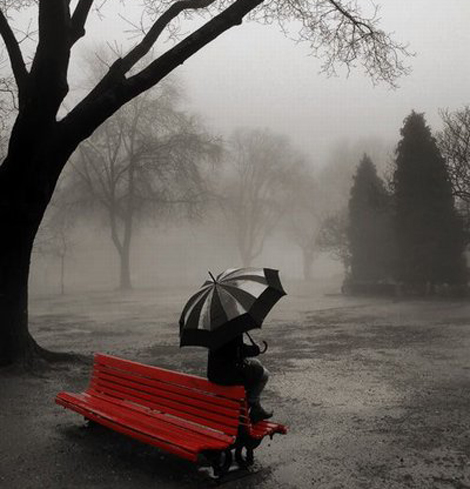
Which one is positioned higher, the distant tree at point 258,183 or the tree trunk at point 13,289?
the distant tree at point 258,183

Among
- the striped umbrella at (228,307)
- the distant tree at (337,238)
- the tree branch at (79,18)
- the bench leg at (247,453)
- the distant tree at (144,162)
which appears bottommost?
the bench leg at (247,453)

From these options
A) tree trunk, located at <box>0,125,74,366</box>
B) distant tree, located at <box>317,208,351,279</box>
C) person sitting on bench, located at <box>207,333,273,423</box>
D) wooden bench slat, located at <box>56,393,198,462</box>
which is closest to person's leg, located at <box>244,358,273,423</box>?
person sitting on bench, located at <box>207,333,273,423</box>

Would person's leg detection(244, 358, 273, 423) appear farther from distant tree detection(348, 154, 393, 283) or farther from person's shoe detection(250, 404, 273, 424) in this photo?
distant tree detection(348, 154, 393, 283)

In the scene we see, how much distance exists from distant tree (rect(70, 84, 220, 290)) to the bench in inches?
1154

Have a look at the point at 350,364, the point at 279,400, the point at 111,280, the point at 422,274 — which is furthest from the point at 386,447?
the point at 111,280

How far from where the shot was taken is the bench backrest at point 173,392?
4645mm

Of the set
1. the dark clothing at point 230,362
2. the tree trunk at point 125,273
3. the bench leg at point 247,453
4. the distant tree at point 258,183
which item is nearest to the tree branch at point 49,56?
the dark clothing at point 230,362

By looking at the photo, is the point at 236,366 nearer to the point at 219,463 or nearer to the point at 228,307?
the point at 228,307

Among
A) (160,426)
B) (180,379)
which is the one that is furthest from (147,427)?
(180,379)

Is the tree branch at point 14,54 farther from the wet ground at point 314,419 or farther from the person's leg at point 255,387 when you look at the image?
the person's leg at point 255,387

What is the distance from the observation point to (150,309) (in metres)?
22.0

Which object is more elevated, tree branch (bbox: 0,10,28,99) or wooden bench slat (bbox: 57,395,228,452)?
tree branch (bbox: 0,10,28,99)

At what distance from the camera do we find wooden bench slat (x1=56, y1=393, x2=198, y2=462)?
423 centimetres

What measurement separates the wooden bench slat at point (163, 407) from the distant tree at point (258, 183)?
42.8 metres
